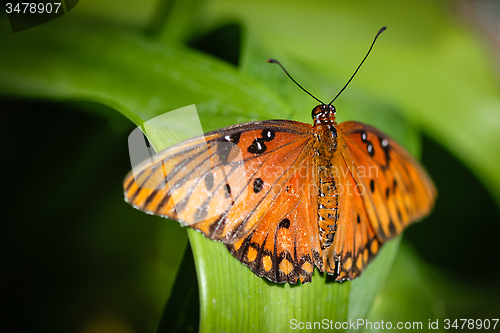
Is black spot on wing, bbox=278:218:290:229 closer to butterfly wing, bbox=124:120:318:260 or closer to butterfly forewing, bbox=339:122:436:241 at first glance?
butterfly wing, bbox=124:120:318:260

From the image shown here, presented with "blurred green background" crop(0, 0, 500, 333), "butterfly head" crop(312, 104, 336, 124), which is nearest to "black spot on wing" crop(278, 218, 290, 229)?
"blurred green background" crop(0, 0, 500, 333)

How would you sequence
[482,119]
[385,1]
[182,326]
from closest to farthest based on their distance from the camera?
[182,326]
[482,119]
[385,1]

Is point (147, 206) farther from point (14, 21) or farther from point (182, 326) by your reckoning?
point (14, 21)

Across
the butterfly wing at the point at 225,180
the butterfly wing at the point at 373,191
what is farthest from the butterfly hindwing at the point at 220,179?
the butterfly wing at the point at 373,191

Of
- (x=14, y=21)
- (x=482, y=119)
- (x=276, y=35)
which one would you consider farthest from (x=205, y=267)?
(x=482, y=119)

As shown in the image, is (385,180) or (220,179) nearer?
(220,179)

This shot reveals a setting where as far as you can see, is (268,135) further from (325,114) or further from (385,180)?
(385,180)

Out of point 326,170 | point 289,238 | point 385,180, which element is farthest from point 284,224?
point 385,180

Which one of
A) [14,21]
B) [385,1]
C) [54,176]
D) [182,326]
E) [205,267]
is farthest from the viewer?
[385,1]
